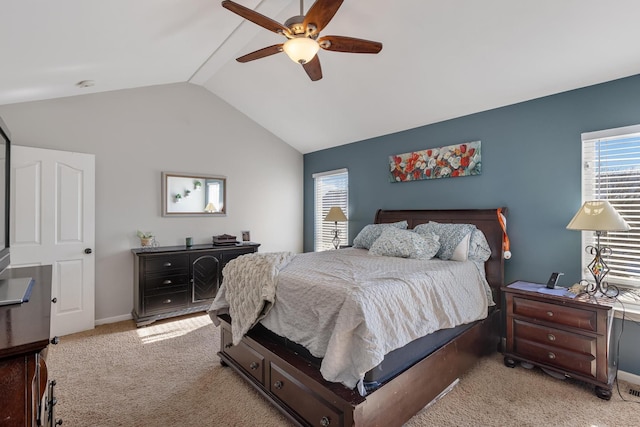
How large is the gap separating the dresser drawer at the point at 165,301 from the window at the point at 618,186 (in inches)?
169

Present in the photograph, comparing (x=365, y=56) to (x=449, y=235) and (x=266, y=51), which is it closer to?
(x=266, y=51)

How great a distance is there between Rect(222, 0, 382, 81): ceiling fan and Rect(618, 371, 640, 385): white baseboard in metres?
3.24

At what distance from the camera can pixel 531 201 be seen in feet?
9.97

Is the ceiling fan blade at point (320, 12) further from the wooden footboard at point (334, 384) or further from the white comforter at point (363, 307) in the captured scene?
the wooden footboard at point (334, 384)

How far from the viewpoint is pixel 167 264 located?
387 cm

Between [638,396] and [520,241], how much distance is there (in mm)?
1387

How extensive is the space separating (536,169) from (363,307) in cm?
246

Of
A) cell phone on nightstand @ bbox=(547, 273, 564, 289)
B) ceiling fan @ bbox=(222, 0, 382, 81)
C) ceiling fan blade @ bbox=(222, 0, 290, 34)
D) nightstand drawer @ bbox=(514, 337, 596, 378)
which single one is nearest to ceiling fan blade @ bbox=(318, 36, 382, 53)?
ceiling fan @ bbox=(222, 0, 382, 81)

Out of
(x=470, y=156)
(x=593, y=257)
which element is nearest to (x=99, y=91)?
(x=470, y=156)

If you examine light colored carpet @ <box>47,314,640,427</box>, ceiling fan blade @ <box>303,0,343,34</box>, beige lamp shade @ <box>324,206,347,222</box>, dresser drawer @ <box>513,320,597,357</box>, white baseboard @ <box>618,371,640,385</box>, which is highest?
ceiling fan blade @ <box>303,0,343,34</box>

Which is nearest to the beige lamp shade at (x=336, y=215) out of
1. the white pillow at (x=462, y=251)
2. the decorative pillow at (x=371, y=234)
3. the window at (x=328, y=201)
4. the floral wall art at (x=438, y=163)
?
the window at (x=328, y=201)

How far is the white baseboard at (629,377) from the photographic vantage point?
2467mm

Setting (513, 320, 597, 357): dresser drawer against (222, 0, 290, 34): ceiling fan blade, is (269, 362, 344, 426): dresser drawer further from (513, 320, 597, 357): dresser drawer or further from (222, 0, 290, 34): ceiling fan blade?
(222, 0, 290, 34): ceiling fan blade

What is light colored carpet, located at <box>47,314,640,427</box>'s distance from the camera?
208 cm
